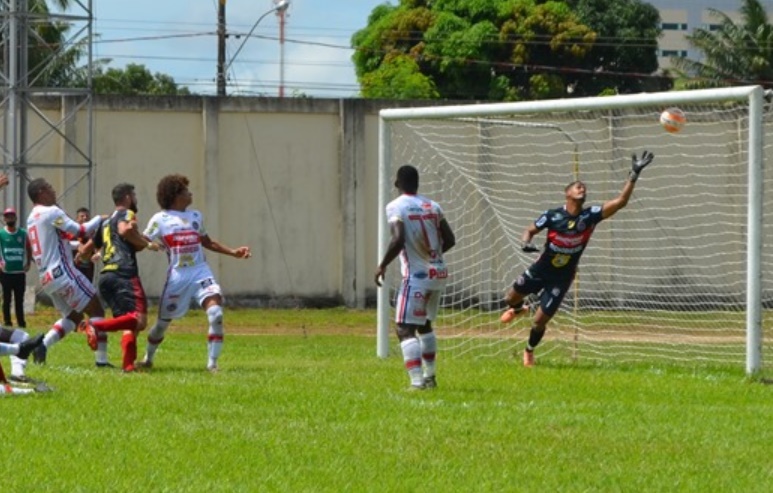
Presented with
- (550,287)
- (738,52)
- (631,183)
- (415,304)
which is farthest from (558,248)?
(738,52)

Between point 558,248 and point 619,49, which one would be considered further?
point 619,49

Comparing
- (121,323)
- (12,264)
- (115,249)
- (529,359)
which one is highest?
(115,249)

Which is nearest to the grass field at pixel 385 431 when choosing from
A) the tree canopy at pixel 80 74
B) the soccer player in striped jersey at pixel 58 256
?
the soccer player in striped jersey at pixel 58 256

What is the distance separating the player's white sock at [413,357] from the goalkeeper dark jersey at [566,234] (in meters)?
3.64

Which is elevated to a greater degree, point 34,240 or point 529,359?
point 34,240

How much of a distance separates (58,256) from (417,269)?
13.0 feet

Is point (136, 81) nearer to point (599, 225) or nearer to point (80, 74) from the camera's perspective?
point (80, 74)

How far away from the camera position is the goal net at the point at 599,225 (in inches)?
806

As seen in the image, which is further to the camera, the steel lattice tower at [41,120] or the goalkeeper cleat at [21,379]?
the steel lattice tower at [41,120]

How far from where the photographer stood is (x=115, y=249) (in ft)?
54.7

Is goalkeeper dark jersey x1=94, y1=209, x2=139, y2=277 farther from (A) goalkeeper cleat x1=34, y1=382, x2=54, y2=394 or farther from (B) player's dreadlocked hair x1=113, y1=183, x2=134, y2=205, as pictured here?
(A) goalkeeper cleat x1=34, y1=382, x2=54, y2=394

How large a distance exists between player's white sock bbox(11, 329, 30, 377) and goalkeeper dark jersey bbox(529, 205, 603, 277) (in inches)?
233

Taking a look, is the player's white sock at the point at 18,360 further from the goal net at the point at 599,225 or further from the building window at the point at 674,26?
the building window at the point at 674,26

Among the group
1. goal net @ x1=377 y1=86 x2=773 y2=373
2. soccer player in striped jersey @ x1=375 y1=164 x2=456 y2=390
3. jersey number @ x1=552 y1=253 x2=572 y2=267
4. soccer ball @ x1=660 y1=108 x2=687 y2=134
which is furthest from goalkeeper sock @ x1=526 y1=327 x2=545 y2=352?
soccer player in striped jersey @ x1=375 y1=164 x2=456 y2=390
